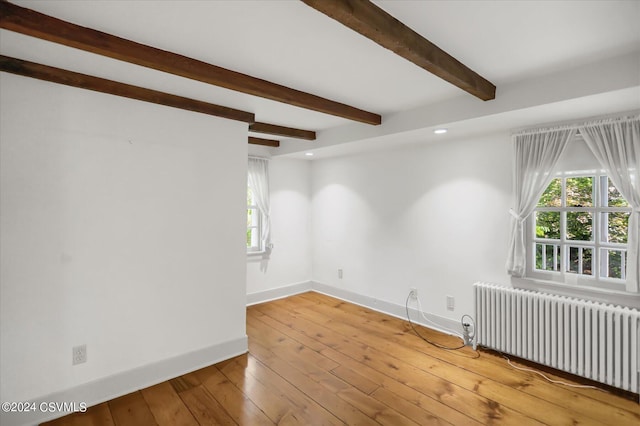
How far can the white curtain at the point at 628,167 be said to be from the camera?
249 centimetres

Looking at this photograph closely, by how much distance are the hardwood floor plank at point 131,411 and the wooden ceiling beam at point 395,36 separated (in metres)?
2.71

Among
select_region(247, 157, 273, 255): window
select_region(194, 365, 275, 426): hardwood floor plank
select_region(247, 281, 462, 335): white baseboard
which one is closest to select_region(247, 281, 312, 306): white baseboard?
select_region(247, 281, 462, 335): white baseboard

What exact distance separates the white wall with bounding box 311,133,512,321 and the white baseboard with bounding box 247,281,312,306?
0.97 feet

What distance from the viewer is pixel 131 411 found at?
2.29m

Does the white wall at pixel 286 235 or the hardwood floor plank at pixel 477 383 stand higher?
the white wall at pixel 286 235

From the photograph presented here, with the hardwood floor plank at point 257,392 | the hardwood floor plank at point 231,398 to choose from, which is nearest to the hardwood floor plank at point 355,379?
the hardwood floor plank at point 257,392

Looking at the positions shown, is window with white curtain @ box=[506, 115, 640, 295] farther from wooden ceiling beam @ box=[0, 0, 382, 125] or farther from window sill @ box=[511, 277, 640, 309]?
wooden ceiling beam @ box=[0, 0, 382, 125]

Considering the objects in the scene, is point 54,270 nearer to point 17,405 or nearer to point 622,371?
point 17,405

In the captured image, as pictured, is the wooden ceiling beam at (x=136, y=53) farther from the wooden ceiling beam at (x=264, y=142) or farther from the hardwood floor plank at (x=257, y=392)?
the hardwood floor plank at (x=257, y=392)

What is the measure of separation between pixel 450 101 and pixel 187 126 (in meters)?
2.40

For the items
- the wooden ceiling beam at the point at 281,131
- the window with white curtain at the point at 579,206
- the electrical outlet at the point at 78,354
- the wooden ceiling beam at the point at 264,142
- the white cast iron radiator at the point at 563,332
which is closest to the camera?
the electrical outlet at the point at 78,354

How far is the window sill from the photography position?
8.50 ft

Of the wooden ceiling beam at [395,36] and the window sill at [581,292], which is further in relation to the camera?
the window sill at [581,292]

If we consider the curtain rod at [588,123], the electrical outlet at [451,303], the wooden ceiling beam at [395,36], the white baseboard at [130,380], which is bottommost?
the white baseboard at [130,380]
